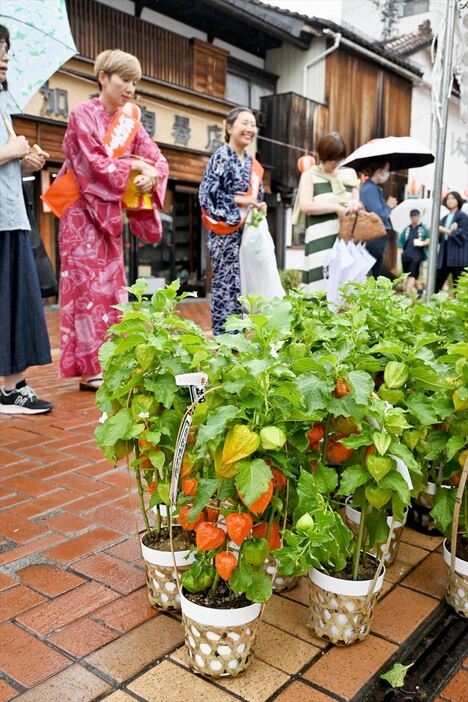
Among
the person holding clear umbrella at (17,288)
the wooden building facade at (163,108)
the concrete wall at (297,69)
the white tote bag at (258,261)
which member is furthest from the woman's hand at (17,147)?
the concrete wall at (297,69)

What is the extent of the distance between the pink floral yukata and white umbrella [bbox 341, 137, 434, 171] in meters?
1.85

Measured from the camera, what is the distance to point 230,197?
16.9 feet

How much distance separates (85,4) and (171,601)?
11242mm

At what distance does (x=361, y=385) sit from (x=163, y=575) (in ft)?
2.88

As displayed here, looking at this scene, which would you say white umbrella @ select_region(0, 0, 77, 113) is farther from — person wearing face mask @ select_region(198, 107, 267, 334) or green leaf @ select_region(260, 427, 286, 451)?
green leaf @ select_region(260, 427, 286, 451)

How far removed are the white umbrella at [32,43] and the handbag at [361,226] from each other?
94.2 inches

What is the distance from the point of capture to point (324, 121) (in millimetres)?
16594

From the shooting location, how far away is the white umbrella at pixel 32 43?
13.8ft

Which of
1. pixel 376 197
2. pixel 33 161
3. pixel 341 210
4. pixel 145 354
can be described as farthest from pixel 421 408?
pixel 376 197

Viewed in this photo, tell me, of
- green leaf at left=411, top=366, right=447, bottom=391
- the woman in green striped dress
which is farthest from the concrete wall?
green leaf at left=411, top=366, right=447, bottom=391

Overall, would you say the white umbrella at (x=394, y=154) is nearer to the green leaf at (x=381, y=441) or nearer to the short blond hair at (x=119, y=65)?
the short blond hair at (x=119, y=65)

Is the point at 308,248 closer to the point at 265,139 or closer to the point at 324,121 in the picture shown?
the point at 265,139

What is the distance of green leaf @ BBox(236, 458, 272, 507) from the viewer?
146 centimetres

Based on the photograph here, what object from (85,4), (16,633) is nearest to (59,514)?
(16,633)
